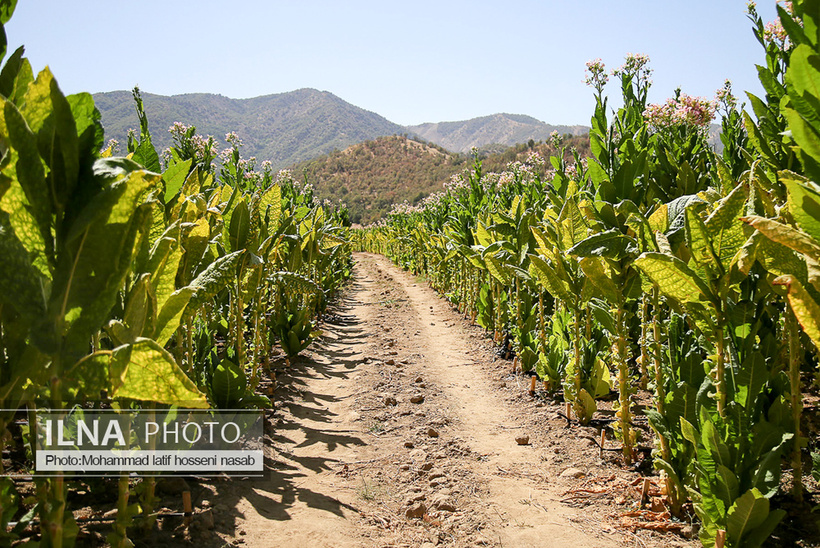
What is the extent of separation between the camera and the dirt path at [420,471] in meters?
2.66

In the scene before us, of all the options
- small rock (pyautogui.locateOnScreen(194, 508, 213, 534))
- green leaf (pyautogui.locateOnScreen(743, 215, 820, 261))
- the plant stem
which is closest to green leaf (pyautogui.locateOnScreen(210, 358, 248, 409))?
small rock (pyautogui.locateOnScreen(194, 508, 213, 534))

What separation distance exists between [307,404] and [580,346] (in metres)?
2.50

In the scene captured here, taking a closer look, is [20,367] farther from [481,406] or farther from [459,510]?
[481,406]

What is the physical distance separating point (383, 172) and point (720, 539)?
80559mm

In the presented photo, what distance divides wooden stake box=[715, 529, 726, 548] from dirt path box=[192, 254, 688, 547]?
0.48 meters

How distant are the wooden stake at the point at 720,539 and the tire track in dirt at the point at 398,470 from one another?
0.57 m

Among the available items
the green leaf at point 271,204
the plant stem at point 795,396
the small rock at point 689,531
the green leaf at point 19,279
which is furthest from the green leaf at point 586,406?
the green leaf at point 19,279

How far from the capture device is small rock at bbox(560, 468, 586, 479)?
3303 millimetres

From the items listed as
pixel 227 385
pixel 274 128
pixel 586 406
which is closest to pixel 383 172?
pixel 586 406

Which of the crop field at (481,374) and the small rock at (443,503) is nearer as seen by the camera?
the crop field at (481,374)

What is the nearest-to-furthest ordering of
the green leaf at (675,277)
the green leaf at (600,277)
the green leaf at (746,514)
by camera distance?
the green leaf at (746,514) < the green leaf at (675,277) < the green leaf at (600,277)

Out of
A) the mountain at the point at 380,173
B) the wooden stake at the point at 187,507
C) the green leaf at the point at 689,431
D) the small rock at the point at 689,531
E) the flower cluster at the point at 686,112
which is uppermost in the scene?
the mountain at the point at 380,173

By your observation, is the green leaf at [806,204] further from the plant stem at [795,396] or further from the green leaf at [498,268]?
the green leaf at [498,268]

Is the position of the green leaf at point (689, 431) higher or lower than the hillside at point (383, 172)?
lower
